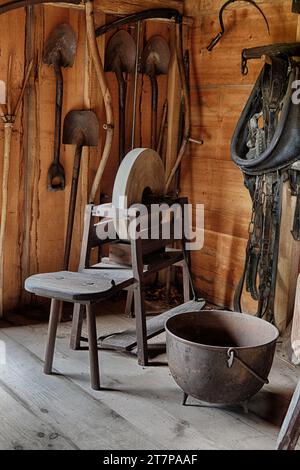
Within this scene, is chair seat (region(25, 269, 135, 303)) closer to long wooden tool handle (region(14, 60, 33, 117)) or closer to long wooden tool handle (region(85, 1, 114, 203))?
long wooden tool handle (region(85, 1, 114, 203))

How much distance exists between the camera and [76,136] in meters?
3.69

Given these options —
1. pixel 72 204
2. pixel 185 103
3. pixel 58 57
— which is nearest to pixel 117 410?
pixel 72 204

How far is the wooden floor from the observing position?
7.68ft

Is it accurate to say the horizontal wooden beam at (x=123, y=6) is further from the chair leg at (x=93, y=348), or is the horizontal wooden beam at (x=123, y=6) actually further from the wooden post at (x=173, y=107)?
the chair leg at (x=93, y=348)

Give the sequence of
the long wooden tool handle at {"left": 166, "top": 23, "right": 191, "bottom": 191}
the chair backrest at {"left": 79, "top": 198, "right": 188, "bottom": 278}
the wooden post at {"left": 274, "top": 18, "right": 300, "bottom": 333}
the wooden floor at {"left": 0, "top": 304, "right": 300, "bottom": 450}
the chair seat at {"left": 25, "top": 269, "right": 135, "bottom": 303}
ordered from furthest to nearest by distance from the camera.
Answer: the long wooden tool handle at {"left": 166, "top": 23, "right": 191, "bottom": 191} → the wooden post at {"left": 274, "top": 18, "right": 300, "bottom": 333} → the chair backrest at {"left": 79, "top": 198, "right": 188, "bottom": 278} → the chair seat at {"left": 25, "top": 269, "right": 135, "bottom": 303} → the wooden floor at {"left": 0, "top": 304, "right": 300, "bottom": 450}

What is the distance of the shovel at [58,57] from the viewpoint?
11.7 feet

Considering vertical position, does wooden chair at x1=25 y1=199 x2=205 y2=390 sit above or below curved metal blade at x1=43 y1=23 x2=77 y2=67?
below

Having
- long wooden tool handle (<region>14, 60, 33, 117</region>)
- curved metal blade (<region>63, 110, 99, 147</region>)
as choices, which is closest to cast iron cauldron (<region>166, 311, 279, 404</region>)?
curved metal blade (<region>63, 110, 99, 147</region>)

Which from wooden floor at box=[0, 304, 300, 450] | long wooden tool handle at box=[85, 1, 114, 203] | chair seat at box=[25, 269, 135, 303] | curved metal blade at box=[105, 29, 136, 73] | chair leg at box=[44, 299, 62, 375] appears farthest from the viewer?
curved metal blade at box=[105, 29, 136, 73]

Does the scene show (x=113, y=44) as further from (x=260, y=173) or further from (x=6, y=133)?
(x=260, y=173)

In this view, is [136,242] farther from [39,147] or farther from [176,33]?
[176,33]

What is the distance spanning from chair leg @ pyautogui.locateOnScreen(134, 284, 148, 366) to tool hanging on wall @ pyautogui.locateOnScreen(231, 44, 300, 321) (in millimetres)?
732

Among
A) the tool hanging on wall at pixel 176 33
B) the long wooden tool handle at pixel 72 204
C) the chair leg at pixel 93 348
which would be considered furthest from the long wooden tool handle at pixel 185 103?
the chair leg at pixel 93 348
